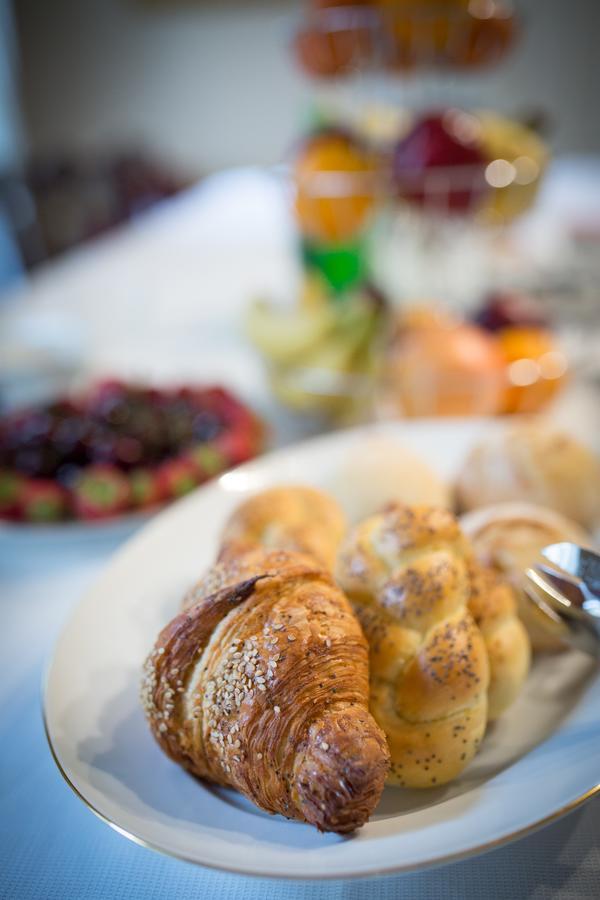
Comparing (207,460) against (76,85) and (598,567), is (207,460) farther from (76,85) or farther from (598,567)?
(76,85)

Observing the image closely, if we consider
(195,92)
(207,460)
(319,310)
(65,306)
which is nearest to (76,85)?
(195,92)

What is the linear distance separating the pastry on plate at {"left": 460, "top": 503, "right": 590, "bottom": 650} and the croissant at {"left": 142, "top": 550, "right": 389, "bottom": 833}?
168 mm

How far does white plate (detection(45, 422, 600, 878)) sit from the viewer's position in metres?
0.38

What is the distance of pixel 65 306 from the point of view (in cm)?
169

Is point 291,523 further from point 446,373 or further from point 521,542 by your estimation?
point 446,373

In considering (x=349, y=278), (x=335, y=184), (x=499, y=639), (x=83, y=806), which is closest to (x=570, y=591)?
(x=499, y=639)

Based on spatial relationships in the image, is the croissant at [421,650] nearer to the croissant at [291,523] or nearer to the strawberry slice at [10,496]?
the croissant at [291,523]

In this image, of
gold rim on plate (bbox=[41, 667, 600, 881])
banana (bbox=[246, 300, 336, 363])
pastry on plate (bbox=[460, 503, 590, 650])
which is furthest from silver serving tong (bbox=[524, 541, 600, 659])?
banana (bbox=[246, 300, 336, 363])

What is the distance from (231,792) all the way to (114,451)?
1.58 feet

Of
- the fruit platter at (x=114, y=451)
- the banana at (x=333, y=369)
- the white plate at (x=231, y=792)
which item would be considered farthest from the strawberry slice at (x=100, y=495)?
the banana at (x=333, y=369)

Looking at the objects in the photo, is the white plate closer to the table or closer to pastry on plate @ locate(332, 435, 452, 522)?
the table

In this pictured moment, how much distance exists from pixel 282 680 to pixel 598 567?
0.23m

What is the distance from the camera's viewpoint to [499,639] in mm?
481

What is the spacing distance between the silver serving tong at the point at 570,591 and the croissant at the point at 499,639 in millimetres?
26
